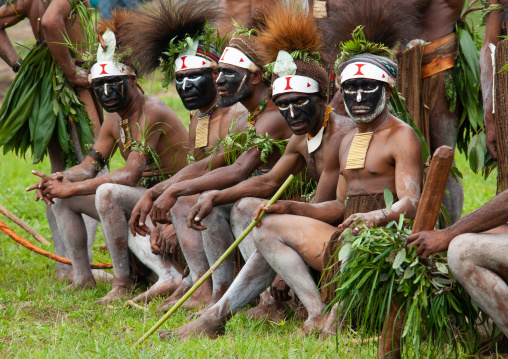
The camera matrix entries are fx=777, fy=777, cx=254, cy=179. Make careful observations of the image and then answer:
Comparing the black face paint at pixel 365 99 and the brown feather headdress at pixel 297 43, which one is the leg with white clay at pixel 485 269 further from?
the brown feather headdress at pixel 297 43

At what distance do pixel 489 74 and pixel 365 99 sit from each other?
94cm

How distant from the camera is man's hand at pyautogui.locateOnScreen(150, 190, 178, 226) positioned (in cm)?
502

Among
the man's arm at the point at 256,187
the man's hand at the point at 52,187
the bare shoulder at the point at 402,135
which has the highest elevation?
the bare shoulder at the point at 402,135

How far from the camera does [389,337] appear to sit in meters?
3.32

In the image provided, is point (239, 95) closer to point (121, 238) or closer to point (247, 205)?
point (247, 205)

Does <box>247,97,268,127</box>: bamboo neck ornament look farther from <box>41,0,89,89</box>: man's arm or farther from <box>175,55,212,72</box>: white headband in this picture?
<box>41,0,89,89</box>: man's arm

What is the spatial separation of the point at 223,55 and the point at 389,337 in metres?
2.60

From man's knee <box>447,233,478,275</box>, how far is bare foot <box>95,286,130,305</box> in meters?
2.84

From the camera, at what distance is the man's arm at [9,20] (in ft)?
22.5

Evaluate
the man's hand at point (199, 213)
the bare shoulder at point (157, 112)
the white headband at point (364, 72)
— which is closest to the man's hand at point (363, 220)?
the white headband at point (364, 72)

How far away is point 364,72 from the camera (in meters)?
4.13

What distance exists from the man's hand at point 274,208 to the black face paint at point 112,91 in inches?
79.0

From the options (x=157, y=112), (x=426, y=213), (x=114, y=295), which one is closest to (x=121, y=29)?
(x=157, y=112)

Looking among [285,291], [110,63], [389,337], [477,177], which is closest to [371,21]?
[285,291]
